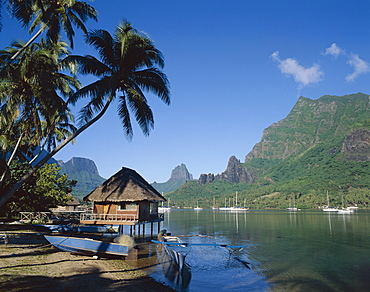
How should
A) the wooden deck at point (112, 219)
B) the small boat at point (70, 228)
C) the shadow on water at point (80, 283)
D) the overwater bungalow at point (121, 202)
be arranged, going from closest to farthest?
the shadow on water at point (80, 283), the wooden deck at point (112, 219), the overwater bungalow at point (121, 202), the small boat at point (70, 228)

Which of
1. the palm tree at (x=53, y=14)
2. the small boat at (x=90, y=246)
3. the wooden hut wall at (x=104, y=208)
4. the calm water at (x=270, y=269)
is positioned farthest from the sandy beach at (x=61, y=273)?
the palm tree at (x=53, y=14)

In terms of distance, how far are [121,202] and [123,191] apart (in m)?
1.01

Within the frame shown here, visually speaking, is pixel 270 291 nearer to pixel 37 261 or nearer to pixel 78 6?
pixel 37 261

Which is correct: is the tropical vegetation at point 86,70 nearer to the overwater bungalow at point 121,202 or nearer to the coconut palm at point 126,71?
the coconut palm at point 126,71

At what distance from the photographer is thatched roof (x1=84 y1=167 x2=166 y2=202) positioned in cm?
2312

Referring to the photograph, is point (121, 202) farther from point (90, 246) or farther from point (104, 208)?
point (90, 246)

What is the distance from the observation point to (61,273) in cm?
1220

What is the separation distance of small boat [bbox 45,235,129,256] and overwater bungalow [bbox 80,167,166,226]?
5.77 meters

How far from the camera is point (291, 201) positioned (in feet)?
500

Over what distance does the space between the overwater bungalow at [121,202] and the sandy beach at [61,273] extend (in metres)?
6.04

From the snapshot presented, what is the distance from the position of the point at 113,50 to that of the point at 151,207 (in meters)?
16.0

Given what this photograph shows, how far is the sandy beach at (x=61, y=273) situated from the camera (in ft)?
34.0

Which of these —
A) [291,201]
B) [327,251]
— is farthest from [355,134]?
[327,251]

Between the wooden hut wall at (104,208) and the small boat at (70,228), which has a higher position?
the wooden hut wall at (104,208)
